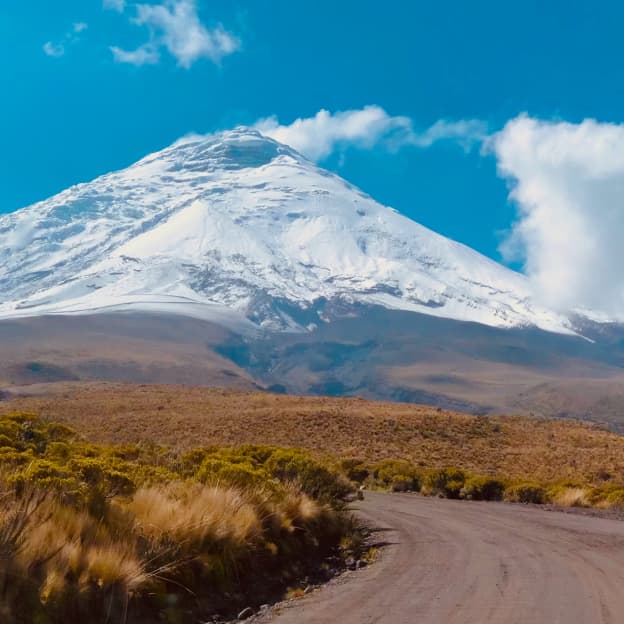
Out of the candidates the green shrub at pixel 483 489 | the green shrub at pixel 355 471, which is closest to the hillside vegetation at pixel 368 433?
the green shrub at pixel 355 471

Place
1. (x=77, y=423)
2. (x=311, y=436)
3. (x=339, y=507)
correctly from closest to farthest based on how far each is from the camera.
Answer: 1. (x=339, y=507)
2. (x=311, y=436)
3. (x=77, y=423)

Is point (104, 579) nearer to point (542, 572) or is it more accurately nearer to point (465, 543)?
point (542, 572)

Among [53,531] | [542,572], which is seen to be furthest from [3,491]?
[542,572]

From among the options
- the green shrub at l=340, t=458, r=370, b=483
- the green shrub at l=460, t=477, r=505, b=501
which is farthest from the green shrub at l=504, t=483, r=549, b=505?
the green shrub at l=340, t=458, r=370, b=483

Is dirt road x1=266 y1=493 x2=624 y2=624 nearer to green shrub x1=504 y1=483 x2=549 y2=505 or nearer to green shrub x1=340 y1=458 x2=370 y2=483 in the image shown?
green shrub x1=504 y1=483 x2=549 y2=505

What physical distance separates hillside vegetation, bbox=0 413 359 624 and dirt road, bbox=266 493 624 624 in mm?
1161

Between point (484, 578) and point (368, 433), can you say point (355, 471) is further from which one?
point (484, 578)

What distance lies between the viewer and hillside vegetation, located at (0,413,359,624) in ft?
26.0

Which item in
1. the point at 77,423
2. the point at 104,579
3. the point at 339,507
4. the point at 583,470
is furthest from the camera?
the point at 77,423

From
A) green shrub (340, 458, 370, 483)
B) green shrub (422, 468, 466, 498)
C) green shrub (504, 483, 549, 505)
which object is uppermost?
green shrub (504, 483, 549, 505)

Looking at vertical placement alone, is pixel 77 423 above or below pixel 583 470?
below

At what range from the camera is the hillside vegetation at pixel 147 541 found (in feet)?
26.0

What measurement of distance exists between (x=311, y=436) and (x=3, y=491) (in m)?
44.9

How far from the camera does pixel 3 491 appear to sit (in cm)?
968
